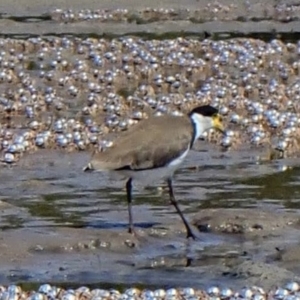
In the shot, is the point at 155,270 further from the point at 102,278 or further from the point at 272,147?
the point at 272,147

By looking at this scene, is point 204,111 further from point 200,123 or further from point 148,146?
point 148,146

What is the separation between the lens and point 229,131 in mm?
14867

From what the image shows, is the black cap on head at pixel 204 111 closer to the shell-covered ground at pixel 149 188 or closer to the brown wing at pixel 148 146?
the brown wing at pixel 148 146

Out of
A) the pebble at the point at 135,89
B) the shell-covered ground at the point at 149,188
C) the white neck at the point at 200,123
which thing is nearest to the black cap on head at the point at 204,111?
the white neck at the point at 200,123

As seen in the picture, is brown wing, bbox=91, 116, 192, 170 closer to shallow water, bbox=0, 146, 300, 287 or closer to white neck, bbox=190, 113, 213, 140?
white neck, bbox=190, 113, 213, 140

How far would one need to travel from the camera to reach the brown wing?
1030cm

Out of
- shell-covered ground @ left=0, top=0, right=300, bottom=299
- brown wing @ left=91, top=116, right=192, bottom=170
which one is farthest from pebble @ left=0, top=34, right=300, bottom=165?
brown wing @ left=91, top=116, right=192, bottom=170

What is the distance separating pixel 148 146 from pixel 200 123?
2.74 ft

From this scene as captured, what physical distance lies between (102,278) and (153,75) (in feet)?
42.1

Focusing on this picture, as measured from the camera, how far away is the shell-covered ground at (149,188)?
30.5ft

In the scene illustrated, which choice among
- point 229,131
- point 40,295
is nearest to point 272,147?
point 229,131

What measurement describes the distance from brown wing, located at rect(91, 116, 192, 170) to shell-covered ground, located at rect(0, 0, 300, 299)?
61cm

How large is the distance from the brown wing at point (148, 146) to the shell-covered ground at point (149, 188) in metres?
0.61

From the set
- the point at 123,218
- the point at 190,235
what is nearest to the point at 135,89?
the point at 123,218
